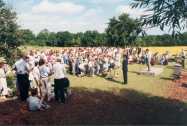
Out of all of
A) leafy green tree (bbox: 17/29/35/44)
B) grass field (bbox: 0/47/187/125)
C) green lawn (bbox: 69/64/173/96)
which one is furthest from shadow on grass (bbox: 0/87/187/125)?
leafy green tree (bbox: 17/29/35/44)

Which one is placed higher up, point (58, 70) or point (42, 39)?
point (58, 70)

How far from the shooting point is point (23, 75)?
776 inches

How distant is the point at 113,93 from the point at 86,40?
11334 centimetres

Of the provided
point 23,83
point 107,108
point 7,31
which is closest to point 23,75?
point 23,83

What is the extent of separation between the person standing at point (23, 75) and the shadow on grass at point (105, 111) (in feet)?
1.76

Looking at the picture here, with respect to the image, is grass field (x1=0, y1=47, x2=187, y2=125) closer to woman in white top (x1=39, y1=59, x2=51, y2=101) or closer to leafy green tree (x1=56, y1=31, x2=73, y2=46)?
woman in white top (x1=39, y1=59, x2=51, y2=101)

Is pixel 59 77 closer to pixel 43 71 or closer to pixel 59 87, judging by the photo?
pixel 59 87

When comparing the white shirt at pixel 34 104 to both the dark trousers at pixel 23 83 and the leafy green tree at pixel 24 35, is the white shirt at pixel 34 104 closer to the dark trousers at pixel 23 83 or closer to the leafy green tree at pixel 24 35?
the dark trousers at pixel 23 83

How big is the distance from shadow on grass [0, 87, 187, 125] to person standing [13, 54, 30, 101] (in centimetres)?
54

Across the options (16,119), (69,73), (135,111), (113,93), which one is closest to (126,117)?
(135,111)

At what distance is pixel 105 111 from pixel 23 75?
3.99 m

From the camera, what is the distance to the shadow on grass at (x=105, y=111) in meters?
16.9

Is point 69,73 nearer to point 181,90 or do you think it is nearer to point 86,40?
point 181,90

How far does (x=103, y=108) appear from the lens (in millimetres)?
19594
